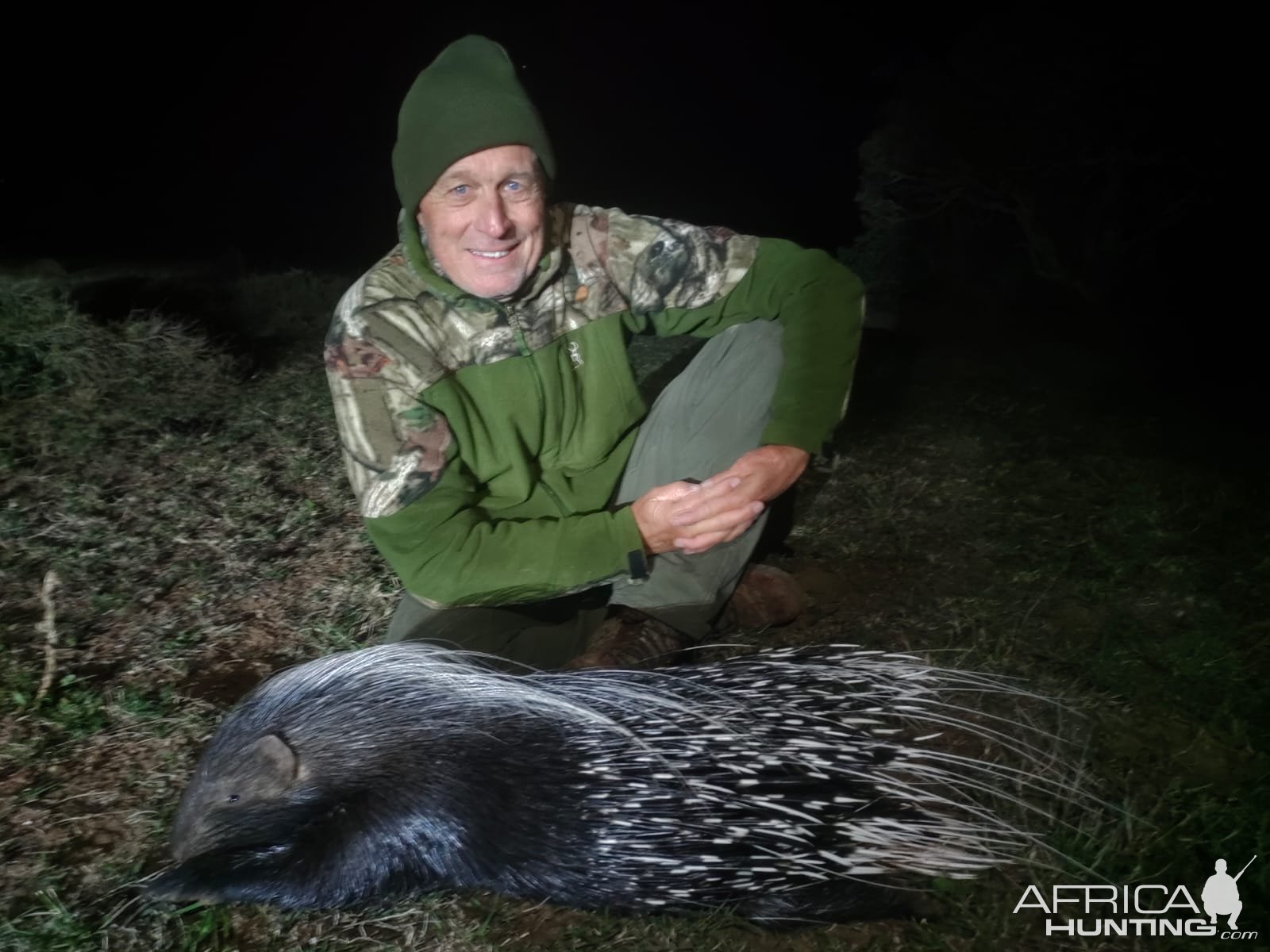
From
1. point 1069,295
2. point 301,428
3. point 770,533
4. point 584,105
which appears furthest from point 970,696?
point 584,105

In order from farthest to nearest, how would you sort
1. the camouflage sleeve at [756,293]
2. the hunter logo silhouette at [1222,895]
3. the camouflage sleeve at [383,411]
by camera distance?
the camouflage sleeve at [756,293], the camouflage sleeve at [383,411], the hunter logo silhouette at [1222,895]

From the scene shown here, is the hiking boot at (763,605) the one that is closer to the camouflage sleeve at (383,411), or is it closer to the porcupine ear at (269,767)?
the camouflage sleeve at (383,411)

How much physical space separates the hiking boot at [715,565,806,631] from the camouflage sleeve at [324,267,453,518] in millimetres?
770

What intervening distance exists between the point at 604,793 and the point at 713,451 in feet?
2.45

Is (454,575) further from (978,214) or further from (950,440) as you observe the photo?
(978,214)

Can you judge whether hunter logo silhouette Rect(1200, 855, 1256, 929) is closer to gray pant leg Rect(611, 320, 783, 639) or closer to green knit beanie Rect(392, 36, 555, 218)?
gray pant leg Rect(611, 320, 783, 639)

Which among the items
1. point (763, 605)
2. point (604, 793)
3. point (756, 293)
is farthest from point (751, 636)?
point (756, 293)

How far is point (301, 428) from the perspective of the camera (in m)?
3.09

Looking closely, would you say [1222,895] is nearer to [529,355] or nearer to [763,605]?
[763,605]

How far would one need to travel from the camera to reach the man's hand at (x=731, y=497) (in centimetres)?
161

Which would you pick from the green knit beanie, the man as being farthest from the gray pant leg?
the green knit beanie

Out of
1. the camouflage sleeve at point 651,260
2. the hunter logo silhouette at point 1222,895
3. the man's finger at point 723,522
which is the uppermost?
the camouflage sleeve at point 651,260

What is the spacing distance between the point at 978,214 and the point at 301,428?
12.7 feet

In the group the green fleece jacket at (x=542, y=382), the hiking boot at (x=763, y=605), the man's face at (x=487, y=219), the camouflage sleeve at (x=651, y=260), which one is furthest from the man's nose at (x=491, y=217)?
the hiking boot at (x=763, y=605)
